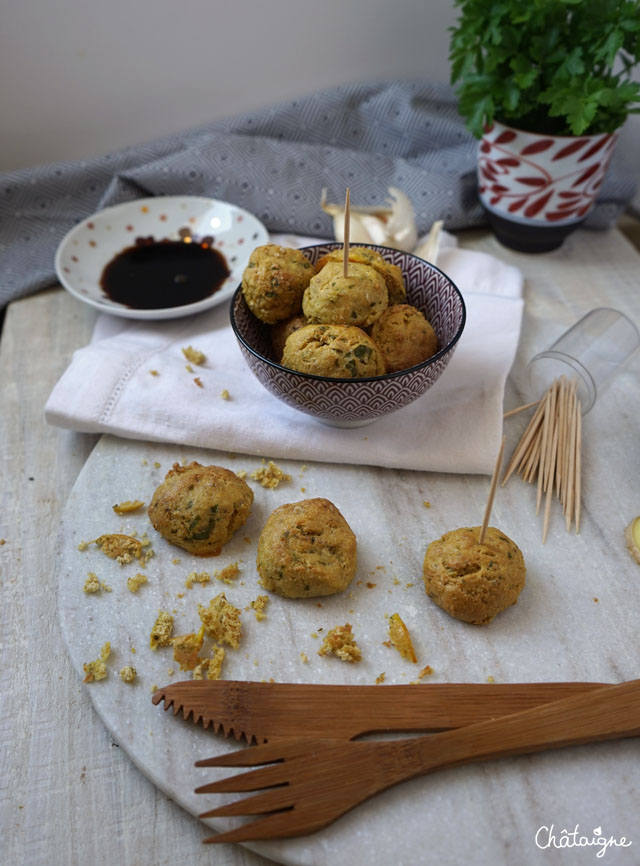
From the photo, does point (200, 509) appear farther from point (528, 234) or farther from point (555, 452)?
point (528, 234)

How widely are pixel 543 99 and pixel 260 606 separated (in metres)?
1.23

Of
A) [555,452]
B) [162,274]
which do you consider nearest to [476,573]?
[555,452]

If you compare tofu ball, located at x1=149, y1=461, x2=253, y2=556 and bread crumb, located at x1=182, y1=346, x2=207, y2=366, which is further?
bread crumb, located at x1=182, y1=346, x2=207, y2=366

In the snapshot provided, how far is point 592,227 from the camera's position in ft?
6.30

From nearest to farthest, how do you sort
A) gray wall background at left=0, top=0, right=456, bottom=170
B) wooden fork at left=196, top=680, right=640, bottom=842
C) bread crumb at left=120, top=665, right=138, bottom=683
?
wooden fork at left=196, top=680, right=640, bottom=842 < bread crumb at left=120, top=665, right=138, bottom=683 < gray wall background at left=0, top=0, right=456, bottom=170

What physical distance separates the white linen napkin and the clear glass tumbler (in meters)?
0.08

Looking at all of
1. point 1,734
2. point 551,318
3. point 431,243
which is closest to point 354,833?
point 1,734

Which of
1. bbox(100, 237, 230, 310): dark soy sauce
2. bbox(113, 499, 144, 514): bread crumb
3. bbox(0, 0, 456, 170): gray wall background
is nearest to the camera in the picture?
bbox(113, 499, 144, 514): bread crumb

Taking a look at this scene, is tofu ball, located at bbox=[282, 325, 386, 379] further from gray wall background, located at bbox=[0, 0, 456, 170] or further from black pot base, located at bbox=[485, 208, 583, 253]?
gray wall background, located at bbox=[0, 0, 456, 170]

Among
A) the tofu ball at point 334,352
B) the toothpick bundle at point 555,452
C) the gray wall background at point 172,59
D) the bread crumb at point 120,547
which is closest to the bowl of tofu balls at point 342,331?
the tofu ball at point 334,352

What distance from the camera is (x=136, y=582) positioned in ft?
3.38

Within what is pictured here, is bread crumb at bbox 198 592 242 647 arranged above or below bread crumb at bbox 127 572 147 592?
above

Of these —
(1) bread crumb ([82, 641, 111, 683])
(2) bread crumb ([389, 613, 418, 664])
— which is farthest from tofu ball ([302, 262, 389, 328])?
(1) bread crumb ([82, 641, 111, 683])

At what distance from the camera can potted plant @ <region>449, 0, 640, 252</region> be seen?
56.6 inches
